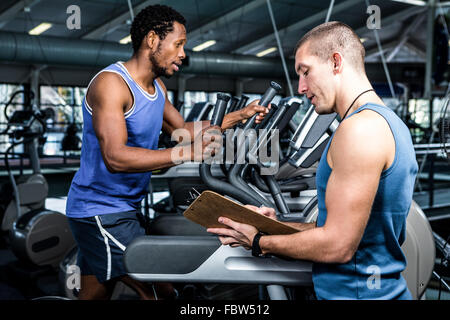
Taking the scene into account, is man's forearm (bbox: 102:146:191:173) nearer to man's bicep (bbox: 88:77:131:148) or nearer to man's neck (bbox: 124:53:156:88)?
man's bicep (bbox: 88:77:131:148)

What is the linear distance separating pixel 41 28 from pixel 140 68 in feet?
28.4

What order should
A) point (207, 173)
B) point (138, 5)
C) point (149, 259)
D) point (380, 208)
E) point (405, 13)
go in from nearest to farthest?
point (380, 208), point (149, 259), point (207, 173), point (138, 5), point (405, 13)

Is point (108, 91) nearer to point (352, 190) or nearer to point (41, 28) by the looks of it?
point (352, 190)

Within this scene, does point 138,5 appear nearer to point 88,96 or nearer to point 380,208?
Result: point 88,96

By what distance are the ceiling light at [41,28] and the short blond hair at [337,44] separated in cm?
889

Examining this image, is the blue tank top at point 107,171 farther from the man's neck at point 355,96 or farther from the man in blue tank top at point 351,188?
the man's neck at point 355,96

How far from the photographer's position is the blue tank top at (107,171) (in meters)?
1.45

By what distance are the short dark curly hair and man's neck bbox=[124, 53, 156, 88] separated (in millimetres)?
61

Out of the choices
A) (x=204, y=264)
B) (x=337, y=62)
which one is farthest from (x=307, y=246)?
(x=337, y=62)

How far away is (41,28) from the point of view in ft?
30.0

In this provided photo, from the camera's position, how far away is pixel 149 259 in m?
1.11
